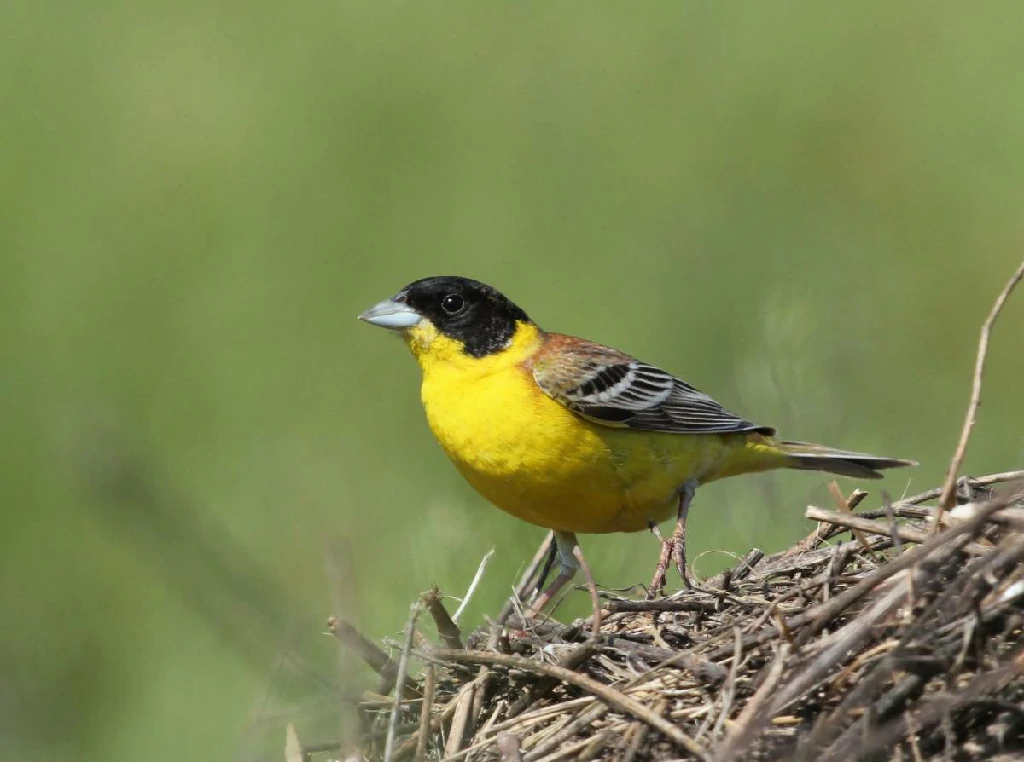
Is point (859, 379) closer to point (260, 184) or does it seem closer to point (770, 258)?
point (770, 258)

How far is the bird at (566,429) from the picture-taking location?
5.88m

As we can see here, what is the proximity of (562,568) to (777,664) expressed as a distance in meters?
2.20

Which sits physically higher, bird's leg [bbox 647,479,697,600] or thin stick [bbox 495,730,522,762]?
bird's leg [bbox 647,479,697,600]

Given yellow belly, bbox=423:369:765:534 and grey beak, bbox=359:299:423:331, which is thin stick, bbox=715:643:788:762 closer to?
yellow belly, bbox=423:369:765:534

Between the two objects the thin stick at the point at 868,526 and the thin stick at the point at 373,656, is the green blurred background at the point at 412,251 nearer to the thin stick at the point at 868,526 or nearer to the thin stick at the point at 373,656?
the thin stick at the point at 373,656

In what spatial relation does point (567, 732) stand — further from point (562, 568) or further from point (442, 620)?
point (562, 568)

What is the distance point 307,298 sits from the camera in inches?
481

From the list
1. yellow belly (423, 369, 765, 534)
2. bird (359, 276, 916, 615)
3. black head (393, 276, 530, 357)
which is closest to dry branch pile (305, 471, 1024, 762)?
bird (359, 276, 916, 615)

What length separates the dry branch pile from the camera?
3684 mm

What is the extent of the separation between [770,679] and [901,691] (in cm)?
35

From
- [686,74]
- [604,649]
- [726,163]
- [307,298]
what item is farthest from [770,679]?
[686,74]

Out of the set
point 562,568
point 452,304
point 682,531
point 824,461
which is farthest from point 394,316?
point 824,461

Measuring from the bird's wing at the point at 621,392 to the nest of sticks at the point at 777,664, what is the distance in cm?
129

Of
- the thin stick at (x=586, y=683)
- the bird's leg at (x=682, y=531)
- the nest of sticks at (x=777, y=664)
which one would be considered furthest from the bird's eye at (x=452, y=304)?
the thin stick at (x=586, y=683)
